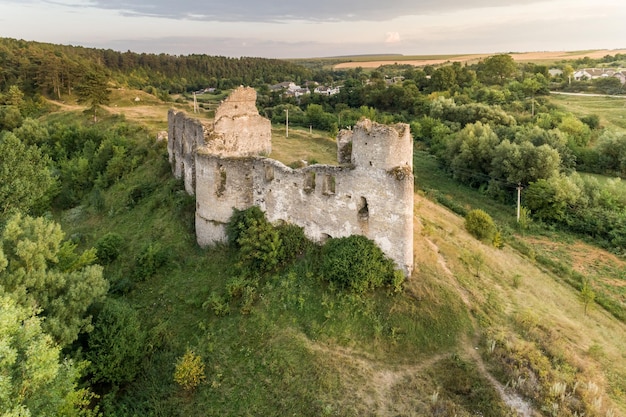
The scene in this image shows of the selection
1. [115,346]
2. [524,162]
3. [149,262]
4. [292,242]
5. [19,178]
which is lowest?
[115,346]

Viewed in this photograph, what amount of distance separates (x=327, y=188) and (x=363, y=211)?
1815 mm

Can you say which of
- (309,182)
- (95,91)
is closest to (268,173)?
(309,182)

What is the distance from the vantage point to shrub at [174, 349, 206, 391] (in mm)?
14680

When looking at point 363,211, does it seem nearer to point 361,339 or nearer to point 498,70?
point 361,339

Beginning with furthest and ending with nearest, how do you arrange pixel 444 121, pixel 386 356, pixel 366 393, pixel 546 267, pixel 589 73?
pixel 589 73 < pixel 444 121 < pixel 546 267 < pixel 386 356 < pixel 366 393

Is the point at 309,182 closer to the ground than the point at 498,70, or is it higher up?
closer to the ground

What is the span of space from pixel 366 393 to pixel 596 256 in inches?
908

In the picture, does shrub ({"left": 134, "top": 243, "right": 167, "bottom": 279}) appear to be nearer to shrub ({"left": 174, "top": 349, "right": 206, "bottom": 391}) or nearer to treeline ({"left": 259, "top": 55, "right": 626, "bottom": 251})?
shrub ({"left": 174, "top": 349, "right": 206, "bottom": 391})

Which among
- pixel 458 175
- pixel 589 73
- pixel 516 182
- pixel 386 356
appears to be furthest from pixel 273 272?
pixel 589 73

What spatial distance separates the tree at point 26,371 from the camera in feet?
32.3

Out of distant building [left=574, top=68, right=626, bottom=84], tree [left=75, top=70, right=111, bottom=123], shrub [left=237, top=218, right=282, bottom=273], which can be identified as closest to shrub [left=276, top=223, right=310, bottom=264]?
shrub [left=237, top=218, right=282, bottom=273]

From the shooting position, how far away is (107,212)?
2841 cm

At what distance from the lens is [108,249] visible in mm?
22203

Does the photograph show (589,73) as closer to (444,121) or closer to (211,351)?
(444,121)
